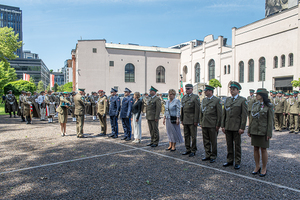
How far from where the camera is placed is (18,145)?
330 inches

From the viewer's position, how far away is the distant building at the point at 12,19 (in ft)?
497

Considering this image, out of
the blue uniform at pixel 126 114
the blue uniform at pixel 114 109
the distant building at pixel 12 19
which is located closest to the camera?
the blue uniform at pixel 126 114

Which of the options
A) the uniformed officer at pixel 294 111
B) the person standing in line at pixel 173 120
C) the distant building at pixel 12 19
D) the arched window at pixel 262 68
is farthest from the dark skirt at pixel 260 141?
the distant building at pixel 12 19

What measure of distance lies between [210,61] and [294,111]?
40.5 m

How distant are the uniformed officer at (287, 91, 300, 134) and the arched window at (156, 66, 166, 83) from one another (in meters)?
45.3

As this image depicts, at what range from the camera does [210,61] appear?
5031cm

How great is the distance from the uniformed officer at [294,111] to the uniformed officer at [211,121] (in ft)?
24.5

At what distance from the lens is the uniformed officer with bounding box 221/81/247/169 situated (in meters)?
5.52

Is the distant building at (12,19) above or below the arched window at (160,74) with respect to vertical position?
above

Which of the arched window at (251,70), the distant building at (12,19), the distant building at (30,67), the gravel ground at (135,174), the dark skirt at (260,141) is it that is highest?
the distant building at (12,19)

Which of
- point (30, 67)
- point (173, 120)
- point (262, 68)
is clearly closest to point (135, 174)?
point (173, 120)

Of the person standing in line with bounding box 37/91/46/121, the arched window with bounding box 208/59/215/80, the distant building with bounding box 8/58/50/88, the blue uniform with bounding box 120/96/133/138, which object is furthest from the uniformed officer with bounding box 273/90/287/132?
the distant building with bounding box 8/58/50/88

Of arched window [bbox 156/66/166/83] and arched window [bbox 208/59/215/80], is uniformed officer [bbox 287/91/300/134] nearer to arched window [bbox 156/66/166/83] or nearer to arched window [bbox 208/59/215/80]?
arched window [bbox 208/59/215/80]

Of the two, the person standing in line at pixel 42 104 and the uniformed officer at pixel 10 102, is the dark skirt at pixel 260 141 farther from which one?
the uniformed officer at pixel 10 102
